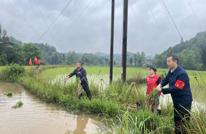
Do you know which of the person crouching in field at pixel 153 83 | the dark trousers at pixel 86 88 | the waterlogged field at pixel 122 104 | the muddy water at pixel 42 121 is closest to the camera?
the waterlogged field at pixel 122 104

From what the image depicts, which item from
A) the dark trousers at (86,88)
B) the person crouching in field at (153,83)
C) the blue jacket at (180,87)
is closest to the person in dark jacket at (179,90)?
the blue jacket at (180,87)

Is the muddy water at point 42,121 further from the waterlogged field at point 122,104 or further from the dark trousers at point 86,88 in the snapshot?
the dark trousers at point 86,88

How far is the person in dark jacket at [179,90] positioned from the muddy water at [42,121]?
6.20ft

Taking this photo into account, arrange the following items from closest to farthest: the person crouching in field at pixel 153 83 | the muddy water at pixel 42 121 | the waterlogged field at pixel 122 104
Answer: the waterlogged field at pixel 122 104 → the muddy water at pixel 42 121 → the person crouching in field at pixel 153 83

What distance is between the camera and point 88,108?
1075 cm

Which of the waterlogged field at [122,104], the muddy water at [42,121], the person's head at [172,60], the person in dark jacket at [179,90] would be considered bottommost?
the muddy water at [42,121]

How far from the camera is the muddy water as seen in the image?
8266 millimetres

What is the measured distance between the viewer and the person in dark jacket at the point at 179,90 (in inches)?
233

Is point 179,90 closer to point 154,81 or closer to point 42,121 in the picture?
point 154,81

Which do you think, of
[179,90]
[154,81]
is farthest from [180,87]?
[154,81]

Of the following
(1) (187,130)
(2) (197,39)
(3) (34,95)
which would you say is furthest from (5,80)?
(2) (197,39)

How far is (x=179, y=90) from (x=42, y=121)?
4738mm

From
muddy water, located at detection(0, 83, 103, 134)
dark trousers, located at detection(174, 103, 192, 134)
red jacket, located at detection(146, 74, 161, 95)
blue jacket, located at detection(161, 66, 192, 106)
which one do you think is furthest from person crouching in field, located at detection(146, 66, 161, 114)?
blue jacket, located at detection(161, 66, 192, 106)

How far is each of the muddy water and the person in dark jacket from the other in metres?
1.89
